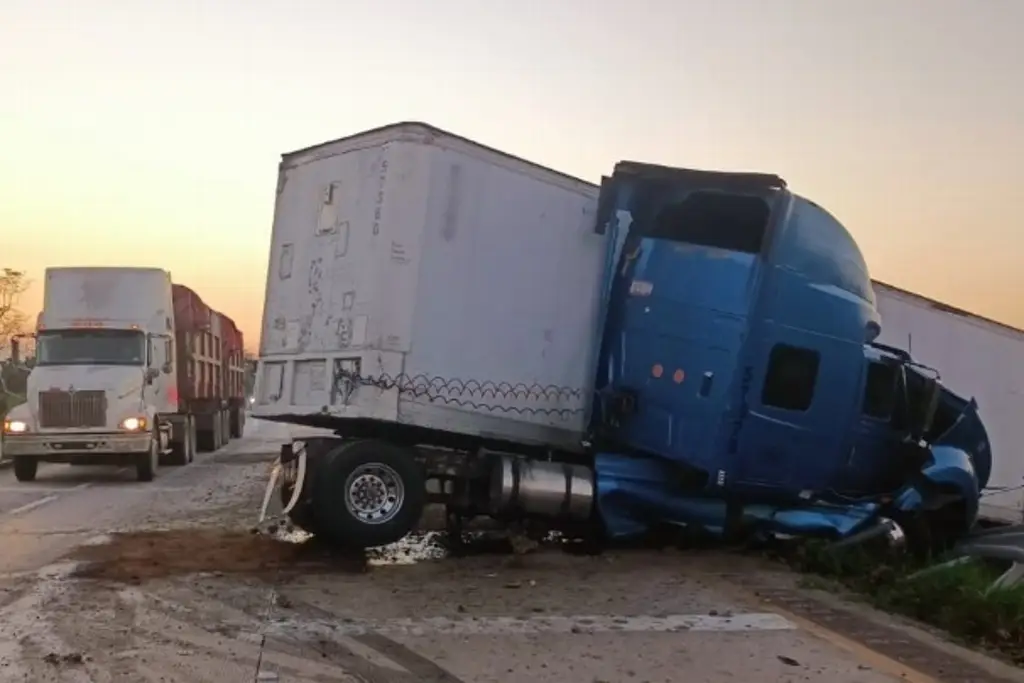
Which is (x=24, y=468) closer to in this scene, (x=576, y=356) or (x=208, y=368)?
(x=208, y=368)

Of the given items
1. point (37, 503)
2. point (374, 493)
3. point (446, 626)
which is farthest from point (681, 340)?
point (37, 503)

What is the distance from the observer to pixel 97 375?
19547mm

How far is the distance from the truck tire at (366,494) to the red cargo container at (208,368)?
13.1 metres

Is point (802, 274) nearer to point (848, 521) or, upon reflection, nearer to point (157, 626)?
point (848, 521)

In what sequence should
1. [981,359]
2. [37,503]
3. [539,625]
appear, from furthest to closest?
[981,359], [37,503], [539,625]

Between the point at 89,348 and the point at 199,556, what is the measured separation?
10.8m

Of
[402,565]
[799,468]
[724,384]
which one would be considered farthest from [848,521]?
[402,565]

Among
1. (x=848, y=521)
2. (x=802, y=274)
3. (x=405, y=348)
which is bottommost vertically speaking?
(x=848, y=521)

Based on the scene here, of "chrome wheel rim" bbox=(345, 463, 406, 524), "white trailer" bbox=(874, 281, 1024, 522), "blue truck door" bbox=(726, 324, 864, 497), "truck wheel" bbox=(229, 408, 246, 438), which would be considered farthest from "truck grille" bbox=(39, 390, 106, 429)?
"truck wheel" bbox=(229, 408, 246, 438)

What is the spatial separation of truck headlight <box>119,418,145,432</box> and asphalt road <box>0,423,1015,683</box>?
8.64 m

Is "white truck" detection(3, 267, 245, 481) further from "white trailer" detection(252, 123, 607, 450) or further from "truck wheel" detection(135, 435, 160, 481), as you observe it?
"white trailer" detection(252, 123, 607, 450)

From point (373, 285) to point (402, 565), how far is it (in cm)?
259

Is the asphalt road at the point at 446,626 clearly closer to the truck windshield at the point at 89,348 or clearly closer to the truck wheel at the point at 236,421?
the truck windshield at the point at 89,348

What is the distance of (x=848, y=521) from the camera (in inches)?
437
